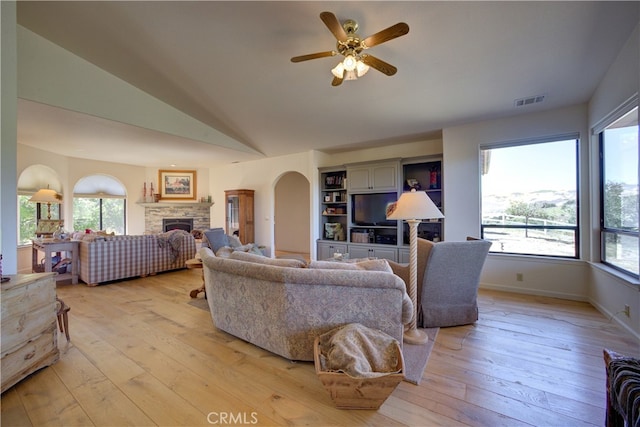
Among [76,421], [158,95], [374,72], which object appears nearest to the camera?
[76,421]

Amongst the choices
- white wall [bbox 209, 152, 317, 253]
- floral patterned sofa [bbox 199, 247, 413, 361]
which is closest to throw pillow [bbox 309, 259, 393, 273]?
floral patterned sofa [bbox 199, 247, 413, 361]

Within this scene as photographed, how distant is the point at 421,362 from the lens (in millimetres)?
2143

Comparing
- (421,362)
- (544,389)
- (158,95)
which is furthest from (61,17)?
(544,389)

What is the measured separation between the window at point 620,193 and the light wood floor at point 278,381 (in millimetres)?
806

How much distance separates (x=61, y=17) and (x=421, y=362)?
493 centimetres

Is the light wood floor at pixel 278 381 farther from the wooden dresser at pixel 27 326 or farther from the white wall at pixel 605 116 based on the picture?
the white wall at pixel 605 116

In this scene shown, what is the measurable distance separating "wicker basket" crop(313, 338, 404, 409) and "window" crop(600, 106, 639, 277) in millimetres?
2974

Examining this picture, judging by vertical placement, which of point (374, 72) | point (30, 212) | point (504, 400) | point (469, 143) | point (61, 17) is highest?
point (61, 17)

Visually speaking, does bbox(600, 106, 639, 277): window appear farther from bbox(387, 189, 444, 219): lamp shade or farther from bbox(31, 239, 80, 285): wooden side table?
bbox(31, 239, 80, 285): wooden side table

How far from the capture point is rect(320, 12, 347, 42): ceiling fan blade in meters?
1.84

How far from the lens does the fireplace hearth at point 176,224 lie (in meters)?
8.06

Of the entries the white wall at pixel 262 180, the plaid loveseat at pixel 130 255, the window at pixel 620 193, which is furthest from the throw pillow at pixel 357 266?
the plaid loveseat at pixel 130 255

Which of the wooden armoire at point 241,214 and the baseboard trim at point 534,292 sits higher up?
the wooden armoire at point 241,214

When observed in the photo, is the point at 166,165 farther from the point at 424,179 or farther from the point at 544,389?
the point at 544,389
